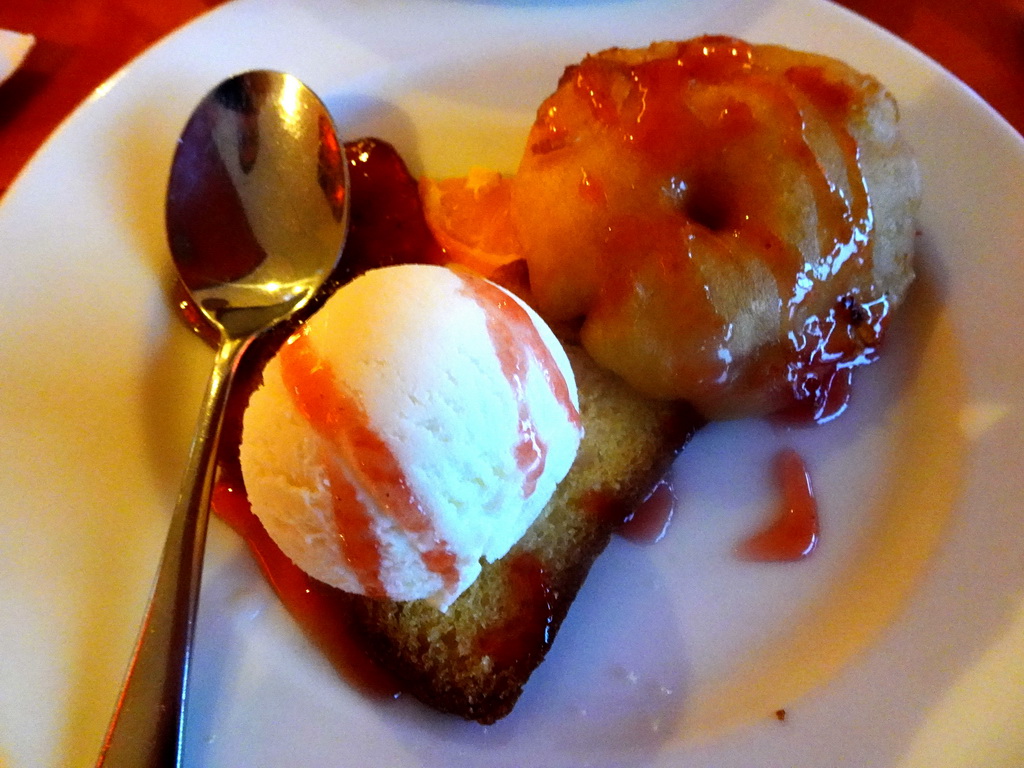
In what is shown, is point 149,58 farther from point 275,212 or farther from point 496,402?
point 496,402

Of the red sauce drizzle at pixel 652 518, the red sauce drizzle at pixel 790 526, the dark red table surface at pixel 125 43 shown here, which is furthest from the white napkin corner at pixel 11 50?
A: the red sauce drizzle at pixel 790 526

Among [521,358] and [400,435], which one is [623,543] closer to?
[521,358]

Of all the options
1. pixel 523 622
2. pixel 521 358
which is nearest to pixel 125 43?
pixel 521 358

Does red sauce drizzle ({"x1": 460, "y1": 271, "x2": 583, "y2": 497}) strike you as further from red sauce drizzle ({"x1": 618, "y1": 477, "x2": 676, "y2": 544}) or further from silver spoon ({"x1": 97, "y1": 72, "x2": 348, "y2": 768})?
silver spoon ({"x1": 97, "y1": 72, "x2": 348, "y2": 768})

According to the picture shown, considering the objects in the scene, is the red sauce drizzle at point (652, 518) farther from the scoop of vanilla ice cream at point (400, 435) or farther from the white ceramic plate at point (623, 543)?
the scoop of vanilla ice cream at point (400, 435)

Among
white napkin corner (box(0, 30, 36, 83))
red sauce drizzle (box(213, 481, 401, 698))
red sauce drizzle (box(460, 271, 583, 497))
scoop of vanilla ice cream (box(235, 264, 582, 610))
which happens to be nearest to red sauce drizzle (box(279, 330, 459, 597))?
scoop of vanilla ice cream (box(235, 264, 582, 610))

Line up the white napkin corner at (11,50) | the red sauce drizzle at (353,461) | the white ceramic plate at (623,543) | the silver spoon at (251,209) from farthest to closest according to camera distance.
Answer: 1. the white napkin corner at (11,50)
2. the silver spoon at (251,209)
3. the white ceramic plate at (623,543)
4. the red sauce drizzle at (353,461)
